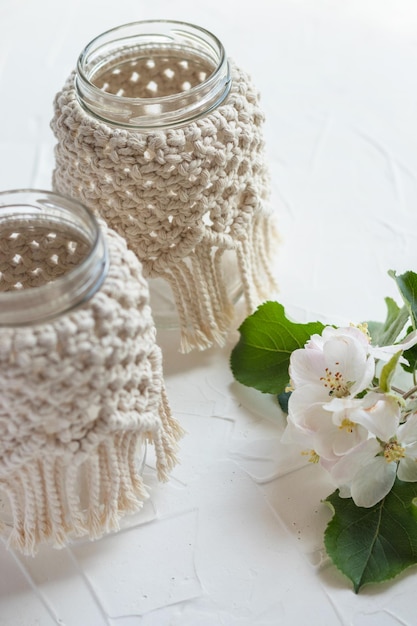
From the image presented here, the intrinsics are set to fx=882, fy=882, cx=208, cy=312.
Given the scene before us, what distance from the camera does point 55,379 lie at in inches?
22.6

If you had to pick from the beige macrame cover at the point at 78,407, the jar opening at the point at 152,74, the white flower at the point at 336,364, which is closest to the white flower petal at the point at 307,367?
the white flower at the point at 336,364

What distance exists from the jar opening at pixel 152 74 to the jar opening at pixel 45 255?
11 centimetres

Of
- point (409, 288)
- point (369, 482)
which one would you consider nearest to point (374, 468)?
point (369, 482)

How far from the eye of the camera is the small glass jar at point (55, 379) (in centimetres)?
57

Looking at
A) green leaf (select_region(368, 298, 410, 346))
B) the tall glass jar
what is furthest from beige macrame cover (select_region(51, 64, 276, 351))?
green leaf (select_region(368, 298, 410, 346))

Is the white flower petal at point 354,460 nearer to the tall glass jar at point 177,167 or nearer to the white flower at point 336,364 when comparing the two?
the white flower at point 336,364

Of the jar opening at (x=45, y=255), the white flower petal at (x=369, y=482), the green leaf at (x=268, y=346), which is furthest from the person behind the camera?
the green leaf at (x=268, y=346)

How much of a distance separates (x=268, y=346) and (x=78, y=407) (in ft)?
0.78

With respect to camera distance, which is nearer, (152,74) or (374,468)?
(374,468)

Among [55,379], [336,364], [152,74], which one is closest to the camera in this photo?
[55,379]

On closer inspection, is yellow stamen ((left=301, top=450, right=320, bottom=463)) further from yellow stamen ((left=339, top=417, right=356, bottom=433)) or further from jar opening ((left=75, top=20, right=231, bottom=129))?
jar opening ((left=75, top=20, right=231, bottom=129))

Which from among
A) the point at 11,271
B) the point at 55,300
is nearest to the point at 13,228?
the point at 11,271

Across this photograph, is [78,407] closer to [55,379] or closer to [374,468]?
[55,379]

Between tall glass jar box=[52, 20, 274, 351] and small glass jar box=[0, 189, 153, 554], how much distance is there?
8 cm
